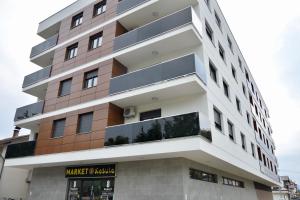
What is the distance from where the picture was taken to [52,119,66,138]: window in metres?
15.8

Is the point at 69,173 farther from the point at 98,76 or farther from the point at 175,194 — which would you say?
the point at 175,194

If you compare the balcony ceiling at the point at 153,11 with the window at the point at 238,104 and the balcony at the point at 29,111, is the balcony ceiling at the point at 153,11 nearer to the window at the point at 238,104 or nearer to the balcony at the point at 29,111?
the balcony at the point at 29,111

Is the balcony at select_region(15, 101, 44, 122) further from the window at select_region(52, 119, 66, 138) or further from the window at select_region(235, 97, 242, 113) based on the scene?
the window at select_region(235, 97, 242, 113)

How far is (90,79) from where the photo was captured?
1599 cm

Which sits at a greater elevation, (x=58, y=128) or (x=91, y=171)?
(x=58, y=128)

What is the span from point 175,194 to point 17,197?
16.3 metres

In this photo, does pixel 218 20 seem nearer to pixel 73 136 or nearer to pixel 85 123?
pixel 85 123

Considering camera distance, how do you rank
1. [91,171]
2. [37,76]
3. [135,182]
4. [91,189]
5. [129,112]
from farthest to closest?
[37,76] → [129,112] → [91,171] → [91,189] → [135,182]

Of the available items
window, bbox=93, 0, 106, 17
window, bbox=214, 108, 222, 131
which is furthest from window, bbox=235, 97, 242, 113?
window, bbox=93, 0, 106, 17

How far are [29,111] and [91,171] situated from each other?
7.28m

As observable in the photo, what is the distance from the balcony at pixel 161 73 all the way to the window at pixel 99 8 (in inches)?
261

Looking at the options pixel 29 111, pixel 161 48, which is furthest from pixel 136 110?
pixel 29 111

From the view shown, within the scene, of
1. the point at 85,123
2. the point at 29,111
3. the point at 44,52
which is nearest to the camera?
the point at 85,123

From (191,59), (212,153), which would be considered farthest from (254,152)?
(191,59)
